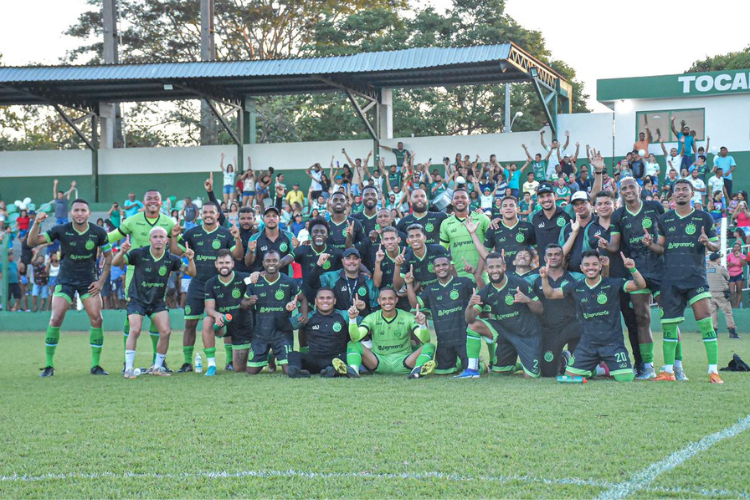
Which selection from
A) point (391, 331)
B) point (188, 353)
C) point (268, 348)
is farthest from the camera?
point (188, 353)

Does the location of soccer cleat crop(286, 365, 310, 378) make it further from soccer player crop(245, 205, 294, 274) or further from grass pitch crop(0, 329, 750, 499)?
soccer player crop(245, 205, 294, 274)

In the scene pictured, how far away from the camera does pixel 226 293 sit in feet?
35.9

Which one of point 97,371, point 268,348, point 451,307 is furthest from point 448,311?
point 97,371

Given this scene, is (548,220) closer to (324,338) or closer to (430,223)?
(430,223)

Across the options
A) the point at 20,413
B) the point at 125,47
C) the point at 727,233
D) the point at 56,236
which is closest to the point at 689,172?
the point at 727,233

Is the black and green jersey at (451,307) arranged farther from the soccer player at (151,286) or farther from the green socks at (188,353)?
the green socks at (188,353)

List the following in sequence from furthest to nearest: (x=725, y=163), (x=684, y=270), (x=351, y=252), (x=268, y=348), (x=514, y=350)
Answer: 1. (x=725, y=163)
2. (x=268, y=348)
3. (x=351, y=252)
4. (x=514, y=350)
5. (x=684, y=270)

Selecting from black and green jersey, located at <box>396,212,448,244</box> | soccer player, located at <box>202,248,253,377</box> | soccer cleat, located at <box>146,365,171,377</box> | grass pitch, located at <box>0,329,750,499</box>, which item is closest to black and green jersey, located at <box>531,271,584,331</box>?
grass pitch, located at <box>0,329,750,499</box>

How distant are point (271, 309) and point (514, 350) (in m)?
3.17

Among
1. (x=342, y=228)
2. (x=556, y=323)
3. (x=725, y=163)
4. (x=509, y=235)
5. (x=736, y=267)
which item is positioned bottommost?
(x=556, y=323)

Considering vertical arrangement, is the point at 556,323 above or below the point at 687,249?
below

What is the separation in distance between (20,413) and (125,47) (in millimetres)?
37166

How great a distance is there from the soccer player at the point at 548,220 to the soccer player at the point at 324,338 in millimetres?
2762

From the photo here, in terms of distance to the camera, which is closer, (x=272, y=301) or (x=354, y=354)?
(x=354, y=354)
